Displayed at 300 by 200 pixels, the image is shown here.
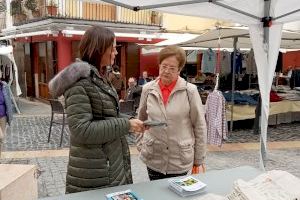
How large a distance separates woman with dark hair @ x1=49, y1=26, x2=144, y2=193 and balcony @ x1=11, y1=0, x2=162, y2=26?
11.5 metres

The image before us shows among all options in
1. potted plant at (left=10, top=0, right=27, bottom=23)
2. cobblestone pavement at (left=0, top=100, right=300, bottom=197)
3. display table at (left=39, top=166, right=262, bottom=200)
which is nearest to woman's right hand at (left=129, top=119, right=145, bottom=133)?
display table at (left=39, top=166, right=262, bottom=200)

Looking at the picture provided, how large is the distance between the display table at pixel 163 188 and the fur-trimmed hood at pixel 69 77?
0.63 meters

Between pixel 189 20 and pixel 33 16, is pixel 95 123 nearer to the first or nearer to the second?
pixel 33 16

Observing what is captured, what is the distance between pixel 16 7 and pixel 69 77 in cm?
1748

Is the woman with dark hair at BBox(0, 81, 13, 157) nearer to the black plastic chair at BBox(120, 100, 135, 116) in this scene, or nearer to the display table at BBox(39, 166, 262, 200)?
the black plastic chair at BBox(120, 100, 135, 116)

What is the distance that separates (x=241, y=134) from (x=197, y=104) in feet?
21.5

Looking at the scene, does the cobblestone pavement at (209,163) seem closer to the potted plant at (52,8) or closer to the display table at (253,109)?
the display table at (253,109)

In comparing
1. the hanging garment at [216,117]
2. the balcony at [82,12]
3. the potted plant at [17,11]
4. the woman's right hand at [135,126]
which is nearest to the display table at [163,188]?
the woman's right hand at [135,126]

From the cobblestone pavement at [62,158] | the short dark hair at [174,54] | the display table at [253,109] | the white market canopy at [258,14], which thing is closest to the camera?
the short dark hair at [174,54]

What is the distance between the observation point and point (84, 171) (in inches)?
89.5

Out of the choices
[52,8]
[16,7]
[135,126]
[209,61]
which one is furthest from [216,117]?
[16,7]

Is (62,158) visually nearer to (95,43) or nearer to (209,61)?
(95,43)

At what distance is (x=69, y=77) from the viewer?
2.17 metres

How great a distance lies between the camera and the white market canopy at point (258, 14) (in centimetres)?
371
